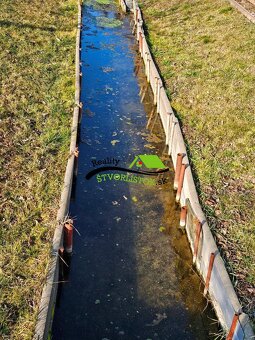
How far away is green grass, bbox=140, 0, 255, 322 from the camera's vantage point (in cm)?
780

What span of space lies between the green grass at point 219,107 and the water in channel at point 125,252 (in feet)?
2.95

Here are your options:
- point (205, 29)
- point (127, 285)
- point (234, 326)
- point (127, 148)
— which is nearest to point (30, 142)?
point (127, 148)

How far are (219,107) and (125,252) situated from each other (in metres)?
5.34

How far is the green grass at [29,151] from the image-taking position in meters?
6.76

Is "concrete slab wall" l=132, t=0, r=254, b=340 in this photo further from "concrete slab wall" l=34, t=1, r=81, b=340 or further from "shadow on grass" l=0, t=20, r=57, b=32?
"shadow on grass" l=0, t=20, r=57, b=32

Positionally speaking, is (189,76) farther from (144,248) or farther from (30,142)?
(144,248)

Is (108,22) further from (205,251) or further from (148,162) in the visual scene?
(205,251)

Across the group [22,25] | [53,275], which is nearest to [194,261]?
[53,275]

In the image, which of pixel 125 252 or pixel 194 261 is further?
pixel 125 252

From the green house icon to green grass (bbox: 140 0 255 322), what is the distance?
0.95m

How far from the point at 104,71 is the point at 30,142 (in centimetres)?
678

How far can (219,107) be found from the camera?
11.8 metres

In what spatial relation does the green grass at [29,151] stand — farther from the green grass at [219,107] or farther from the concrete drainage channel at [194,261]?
the green grass at [219,107]

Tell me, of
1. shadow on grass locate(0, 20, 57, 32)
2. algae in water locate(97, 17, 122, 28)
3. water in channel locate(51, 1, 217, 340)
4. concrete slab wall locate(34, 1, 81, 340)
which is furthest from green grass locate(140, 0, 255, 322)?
shadow on grass locate(0, 20, 57, 32)
